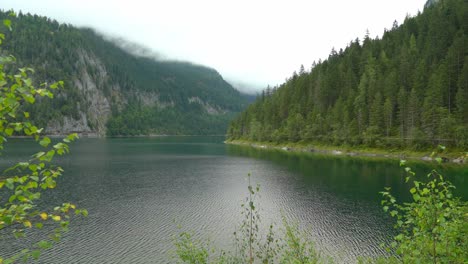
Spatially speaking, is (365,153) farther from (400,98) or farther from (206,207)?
(206,207)

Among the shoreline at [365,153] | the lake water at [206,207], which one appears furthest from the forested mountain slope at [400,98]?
the lake water at [206,207]

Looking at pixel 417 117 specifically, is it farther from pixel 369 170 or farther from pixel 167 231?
pixel 167 231

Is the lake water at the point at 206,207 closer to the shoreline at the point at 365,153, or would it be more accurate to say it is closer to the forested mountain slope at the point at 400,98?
the shoreline at the point at 365,153

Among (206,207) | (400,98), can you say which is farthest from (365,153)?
(206,207)

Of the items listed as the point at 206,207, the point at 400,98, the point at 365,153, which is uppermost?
the point at 400,98

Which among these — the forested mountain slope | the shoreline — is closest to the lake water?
the shoreline

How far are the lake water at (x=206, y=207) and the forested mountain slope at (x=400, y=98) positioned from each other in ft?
133

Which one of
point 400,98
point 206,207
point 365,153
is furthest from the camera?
point 400,98

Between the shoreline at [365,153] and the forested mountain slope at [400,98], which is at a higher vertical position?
the forested mountain slope at [400,98]

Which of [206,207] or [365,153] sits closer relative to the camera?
[206,207]

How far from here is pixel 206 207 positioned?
48.9 metres

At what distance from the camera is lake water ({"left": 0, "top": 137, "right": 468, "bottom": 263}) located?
32.2 metres

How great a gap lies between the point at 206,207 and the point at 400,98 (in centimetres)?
11690

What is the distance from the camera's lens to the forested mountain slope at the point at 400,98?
370ft
